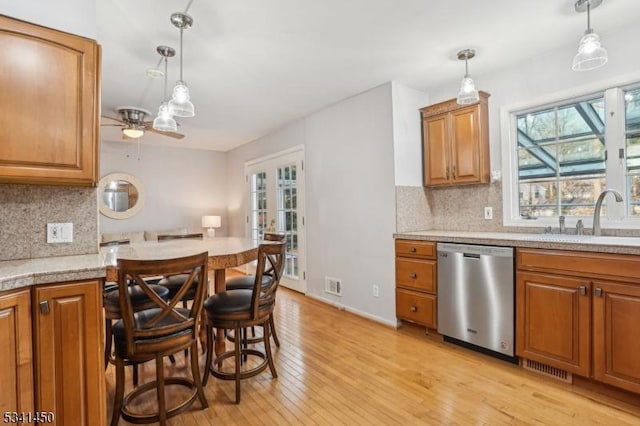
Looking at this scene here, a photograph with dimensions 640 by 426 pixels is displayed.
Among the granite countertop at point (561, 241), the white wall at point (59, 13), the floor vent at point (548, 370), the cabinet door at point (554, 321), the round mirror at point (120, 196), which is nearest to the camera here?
the white wall at point (59, 13)

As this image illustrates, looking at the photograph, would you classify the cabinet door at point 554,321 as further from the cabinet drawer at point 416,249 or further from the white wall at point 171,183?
the white wall at point 171,183

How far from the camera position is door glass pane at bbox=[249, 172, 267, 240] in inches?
219

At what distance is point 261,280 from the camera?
6.77 ft

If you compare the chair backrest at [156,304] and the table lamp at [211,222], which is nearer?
the chair backrest at [156,304]

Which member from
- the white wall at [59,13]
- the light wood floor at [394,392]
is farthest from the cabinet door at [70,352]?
the white wall at [59,13]

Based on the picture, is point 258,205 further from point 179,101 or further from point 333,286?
point 179,101

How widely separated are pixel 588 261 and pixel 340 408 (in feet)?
5.94

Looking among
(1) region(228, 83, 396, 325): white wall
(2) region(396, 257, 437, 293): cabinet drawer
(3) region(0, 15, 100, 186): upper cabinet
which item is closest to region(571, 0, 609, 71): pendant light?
(1) region(228, 83, 396, 325): white wall

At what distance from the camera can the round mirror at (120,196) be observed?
555 cm

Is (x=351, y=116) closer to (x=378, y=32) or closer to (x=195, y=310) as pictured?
(x=378, y=32)

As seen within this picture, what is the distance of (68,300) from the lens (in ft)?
4.76

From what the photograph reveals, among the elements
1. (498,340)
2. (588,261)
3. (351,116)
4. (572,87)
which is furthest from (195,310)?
(572,87)

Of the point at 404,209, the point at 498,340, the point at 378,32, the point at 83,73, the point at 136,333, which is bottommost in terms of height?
the point at 498,340

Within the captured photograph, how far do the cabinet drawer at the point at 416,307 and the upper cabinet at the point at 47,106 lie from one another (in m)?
2.68
